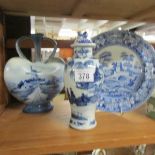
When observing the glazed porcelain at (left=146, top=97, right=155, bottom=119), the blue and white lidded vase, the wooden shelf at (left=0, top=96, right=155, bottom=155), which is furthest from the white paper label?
the glazed porcelain at (left=146, top=97, right=155, bottom=119)

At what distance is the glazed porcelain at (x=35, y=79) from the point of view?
1.87 ft

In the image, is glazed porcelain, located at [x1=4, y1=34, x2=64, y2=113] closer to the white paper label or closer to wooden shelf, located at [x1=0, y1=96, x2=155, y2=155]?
wooden shelf, located at [x1=0, y1=96, x2=155, y2=155]

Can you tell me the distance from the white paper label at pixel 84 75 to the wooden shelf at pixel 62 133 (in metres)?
0.11

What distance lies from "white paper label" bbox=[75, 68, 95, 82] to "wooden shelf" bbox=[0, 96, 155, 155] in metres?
0.11

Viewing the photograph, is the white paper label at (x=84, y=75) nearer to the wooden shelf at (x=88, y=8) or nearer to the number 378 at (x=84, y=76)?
the number 378 at (x=84, y=76)

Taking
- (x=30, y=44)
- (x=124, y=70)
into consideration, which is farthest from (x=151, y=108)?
(x=30, y=44)

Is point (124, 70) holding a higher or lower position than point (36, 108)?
higher

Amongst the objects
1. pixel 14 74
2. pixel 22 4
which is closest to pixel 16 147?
pixel 14 74

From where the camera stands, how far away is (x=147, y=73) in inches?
24.3

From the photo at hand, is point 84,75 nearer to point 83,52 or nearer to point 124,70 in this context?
point 83,52

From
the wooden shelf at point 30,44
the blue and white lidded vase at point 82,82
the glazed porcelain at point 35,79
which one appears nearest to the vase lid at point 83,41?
the blue and white lidded vase at point 82,82

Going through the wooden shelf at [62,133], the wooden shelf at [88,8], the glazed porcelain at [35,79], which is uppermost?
the wooden shelf at [88,8]

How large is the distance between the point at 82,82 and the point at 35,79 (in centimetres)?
17

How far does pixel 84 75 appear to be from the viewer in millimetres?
458
